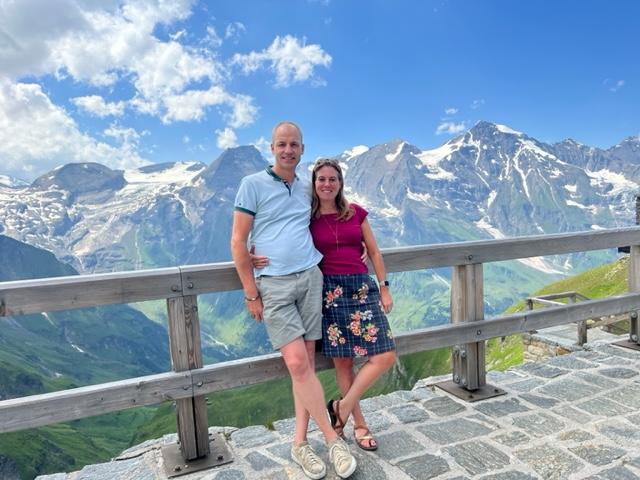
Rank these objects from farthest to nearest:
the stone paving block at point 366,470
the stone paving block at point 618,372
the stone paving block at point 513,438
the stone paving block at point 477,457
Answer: the stone paving block at point 618,372 → the stone paving block at point 513,438 → the stone paving block at point 477,457 → the stone paving block at point 366,470

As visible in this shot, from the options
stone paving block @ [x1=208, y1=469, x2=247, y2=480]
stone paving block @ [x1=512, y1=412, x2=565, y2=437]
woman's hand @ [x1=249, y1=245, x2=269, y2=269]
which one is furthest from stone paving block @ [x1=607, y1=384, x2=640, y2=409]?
woman's hand @ [x1=249, y1=245, x2=269, y2=269]

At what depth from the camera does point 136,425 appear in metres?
125

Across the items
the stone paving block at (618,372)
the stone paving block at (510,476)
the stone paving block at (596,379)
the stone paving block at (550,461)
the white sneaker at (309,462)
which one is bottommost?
the stone paving block at (618,372)

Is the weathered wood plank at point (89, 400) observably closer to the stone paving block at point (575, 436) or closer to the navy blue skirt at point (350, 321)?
the navy blue skirt at point (350, 321)

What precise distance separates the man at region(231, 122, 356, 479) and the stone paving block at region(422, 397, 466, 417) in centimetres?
151

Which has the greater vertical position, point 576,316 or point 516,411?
point 576,316

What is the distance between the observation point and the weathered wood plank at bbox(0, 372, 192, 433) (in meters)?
3.56

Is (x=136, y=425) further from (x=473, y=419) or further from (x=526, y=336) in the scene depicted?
(x=473, y=419)

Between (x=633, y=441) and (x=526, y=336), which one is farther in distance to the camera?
(x=526, y=336)

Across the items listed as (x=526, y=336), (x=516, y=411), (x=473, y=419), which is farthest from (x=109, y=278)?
(x=526, y=336)

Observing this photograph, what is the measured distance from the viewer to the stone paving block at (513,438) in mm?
4371

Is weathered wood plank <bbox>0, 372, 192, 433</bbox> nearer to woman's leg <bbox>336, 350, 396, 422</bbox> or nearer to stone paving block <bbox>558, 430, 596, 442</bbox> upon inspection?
woman's leg <bbox>336, 350, 396, 422</bbox>

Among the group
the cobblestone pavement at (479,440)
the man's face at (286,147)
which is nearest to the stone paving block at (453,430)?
the cobblestone pavement at (479,440)

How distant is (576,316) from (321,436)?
11.2 ft
